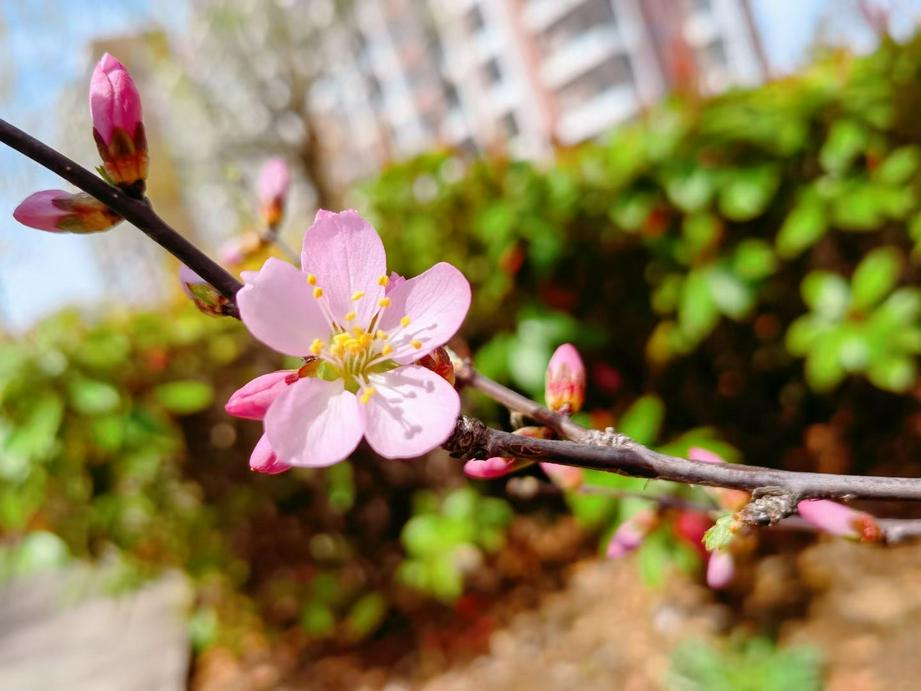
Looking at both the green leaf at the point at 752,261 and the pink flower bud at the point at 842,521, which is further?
the green leaf at the point at 752,261

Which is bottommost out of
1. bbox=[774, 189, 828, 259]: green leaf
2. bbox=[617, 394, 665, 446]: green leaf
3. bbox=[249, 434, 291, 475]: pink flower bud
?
bbox=[617, 394, 665, 446]: green leaf

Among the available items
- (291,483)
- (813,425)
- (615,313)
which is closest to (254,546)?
(291,483)

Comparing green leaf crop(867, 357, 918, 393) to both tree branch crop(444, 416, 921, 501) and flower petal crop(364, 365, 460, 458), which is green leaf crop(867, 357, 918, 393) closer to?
tree branch crop(444, 416, 921, 501)

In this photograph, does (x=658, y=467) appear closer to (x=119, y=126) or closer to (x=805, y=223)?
(x=119, y=126)

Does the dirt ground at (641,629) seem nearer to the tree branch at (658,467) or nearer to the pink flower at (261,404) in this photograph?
the tree branch at (658,467)

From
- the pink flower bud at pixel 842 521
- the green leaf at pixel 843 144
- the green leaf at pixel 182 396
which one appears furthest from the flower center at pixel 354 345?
the green leaf at pixel 843 144

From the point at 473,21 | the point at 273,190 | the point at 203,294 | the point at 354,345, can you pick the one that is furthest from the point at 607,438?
the point at 473,21

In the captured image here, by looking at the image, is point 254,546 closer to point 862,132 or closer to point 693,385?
point 693,385

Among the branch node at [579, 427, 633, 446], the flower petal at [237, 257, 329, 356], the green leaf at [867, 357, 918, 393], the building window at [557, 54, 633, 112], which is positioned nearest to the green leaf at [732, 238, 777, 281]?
the green leaf at [867, 357, 918, 393]
